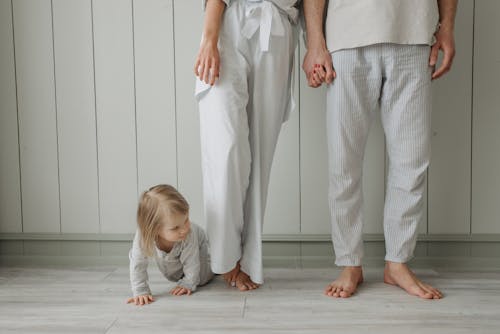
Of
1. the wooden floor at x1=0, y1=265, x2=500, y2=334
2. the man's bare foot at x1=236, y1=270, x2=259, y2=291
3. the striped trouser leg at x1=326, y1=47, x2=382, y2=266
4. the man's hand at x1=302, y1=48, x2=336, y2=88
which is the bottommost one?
the wooden floor at x1=0, y1=265, x2=500, y2=334

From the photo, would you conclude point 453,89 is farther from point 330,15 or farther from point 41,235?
point 41,235

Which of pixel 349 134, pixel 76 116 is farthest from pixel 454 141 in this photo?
pixel 76 116

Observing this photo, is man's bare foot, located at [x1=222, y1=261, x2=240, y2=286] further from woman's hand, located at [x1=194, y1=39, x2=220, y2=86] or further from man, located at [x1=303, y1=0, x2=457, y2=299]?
woman's hand, located at [x1=194, y1=39, x2=220, y2=86]

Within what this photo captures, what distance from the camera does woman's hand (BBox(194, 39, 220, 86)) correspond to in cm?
169

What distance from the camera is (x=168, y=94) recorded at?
2.18 meters

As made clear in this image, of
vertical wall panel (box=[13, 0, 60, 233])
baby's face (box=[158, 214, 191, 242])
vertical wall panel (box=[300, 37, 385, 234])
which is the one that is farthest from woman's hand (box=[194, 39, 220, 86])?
vertical wall panel (box=[13, 0, 60, 233])

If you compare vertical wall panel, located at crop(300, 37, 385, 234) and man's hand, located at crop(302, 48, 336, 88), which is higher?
man's hand, located at crop(302, 48, 336, 88)

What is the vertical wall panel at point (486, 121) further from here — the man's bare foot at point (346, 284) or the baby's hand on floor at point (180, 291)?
the baby's hand on floor at point (180, 291)

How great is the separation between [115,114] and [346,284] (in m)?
1.09

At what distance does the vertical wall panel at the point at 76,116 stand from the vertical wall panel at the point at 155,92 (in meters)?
0.19

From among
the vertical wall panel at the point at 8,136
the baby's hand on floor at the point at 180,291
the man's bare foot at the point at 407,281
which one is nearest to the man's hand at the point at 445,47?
the man's bare foot at the point at 407,281

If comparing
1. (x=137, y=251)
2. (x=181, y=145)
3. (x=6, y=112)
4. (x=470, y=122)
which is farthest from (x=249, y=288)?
(x=6, y=112)

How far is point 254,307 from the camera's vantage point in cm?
168

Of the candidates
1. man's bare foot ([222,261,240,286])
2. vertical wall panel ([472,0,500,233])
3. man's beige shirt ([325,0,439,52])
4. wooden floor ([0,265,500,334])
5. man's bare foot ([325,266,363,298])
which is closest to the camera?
wooden floor ([0,265,500,334])
